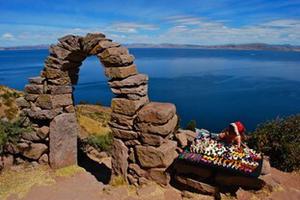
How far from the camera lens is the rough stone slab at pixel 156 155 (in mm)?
8492

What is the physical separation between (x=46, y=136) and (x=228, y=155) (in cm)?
613

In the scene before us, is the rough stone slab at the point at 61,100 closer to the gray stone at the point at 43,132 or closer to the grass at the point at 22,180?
the gray stone at the point at 43,132

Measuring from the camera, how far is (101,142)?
14.2 m

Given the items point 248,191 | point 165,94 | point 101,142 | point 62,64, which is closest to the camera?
point 248,191

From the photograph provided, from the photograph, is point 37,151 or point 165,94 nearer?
point 37,151

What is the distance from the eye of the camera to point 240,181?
771cm

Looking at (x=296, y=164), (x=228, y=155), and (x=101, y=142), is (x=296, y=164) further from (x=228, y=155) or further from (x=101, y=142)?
(x=101, y=142)

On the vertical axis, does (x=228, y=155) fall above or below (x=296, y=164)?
above

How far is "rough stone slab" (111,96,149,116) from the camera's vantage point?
8.76 meters

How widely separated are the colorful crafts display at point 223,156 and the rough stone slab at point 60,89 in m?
4.79

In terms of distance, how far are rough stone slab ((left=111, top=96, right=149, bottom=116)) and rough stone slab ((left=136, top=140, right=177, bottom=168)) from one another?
1029 millimetres

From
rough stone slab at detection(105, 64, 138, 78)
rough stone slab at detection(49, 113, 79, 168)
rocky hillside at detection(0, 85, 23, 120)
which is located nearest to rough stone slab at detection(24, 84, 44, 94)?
rough stone slab at detection(49, 113, 79, 168)

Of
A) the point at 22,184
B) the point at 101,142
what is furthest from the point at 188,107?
the point at 22,184

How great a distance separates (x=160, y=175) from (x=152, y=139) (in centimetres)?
103
